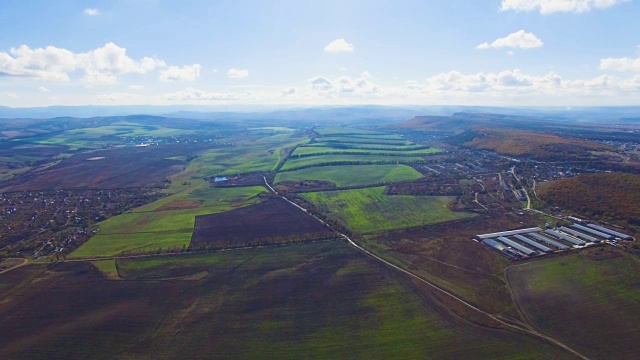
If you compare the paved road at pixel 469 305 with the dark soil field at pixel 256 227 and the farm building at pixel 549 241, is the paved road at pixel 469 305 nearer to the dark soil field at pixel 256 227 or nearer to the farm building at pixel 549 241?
the dark soil field at pixel 256 227

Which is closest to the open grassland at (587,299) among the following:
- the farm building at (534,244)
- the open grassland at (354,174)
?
the farm building at (534,244)

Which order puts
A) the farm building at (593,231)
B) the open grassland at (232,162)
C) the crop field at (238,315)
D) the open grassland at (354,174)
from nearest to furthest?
1. the crop field at (238,315)
2. the farm building at (593,231)
3. the open grassland at (354,174)
4. the open grassland at (232,162)

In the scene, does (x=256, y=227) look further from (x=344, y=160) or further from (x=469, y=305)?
(x=344, y=160)

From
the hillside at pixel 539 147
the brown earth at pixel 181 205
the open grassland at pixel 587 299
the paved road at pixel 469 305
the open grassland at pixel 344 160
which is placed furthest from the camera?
the open grassland at pixel 344 160

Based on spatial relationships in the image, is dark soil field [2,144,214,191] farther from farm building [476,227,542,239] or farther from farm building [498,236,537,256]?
farm building [498,236,537,256]

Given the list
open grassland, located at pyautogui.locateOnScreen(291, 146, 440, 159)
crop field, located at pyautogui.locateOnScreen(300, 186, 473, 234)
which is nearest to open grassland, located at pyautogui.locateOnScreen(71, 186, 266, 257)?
crop field, located at pyautogui.locateOnScreen(300, 186, 473, 234)

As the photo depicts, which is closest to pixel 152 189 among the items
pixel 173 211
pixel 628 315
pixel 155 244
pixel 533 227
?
pixel 173 211

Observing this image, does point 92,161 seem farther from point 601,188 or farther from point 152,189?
→ point 601,188
